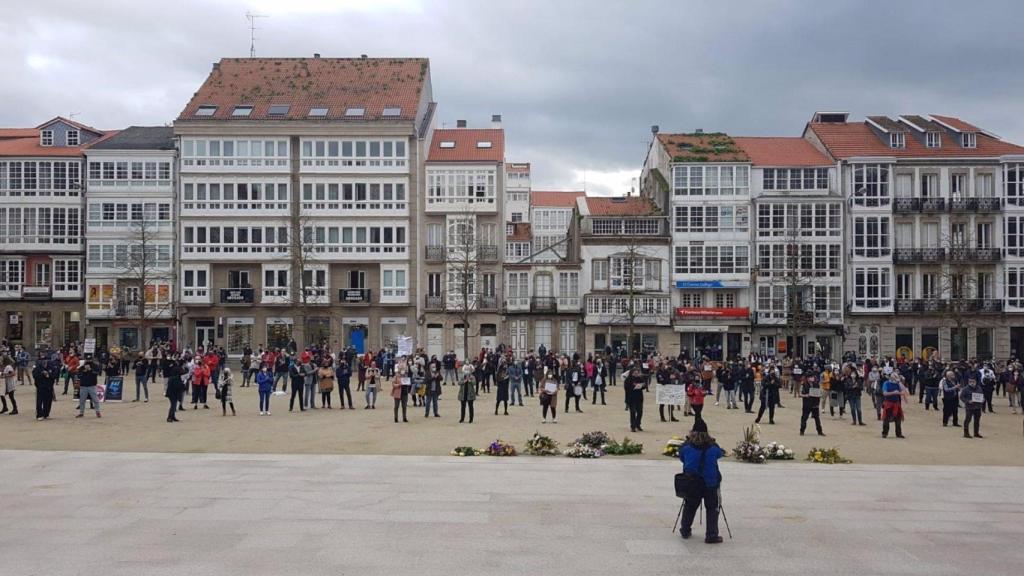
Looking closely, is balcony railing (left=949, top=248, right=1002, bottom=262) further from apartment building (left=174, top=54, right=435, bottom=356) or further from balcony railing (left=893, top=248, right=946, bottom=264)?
apartment building (left=174, top=54, right=435, bottom=356)

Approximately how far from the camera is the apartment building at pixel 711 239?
5628 centimetres

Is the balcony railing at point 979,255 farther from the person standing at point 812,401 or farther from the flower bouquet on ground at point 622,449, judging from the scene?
the flower bouquet on ground at point 622,449

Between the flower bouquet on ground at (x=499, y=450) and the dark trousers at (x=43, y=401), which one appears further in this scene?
the dark trousers at (x=43, y=401)

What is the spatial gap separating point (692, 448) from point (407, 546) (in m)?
3.89

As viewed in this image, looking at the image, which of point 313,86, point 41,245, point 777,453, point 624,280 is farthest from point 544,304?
point 777,453

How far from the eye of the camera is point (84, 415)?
25.3 meters

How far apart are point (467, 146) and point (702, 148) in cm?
1588

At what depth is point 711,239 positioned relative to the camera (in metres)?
56.8

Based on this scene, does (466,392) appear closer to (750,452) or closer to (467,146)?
(750,452)

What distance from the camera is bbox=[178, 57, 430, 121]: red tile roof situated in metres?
57.2

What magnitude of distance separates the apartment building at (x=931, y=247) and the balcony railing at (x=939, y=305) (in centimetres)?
6

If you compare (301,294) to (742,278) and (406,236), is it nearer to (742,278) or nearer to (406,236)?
(406,236)

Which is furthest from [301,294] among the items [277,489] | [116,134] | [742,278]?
[277,489]

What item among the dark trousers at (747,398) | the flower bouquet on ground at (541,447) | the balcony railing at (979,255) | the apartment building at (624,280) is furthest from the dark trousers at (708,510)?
the balcony railing at (979,255)
